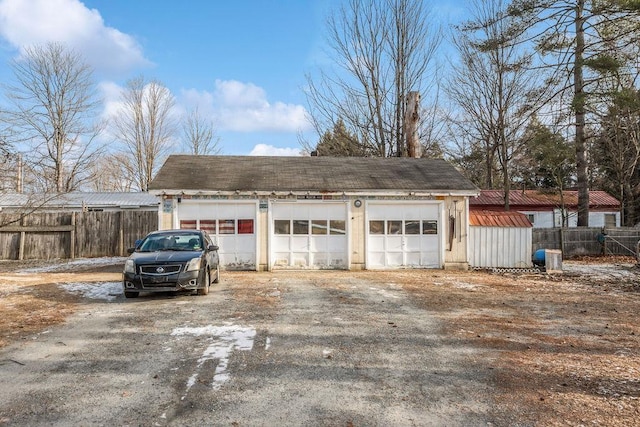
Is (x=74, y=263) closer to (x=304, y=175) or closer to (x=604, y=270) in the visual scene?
(x=304, y=175)

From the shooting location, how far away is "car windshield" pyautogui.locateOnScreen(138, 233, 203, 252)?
10.0 meters

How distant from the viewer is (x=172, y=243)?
1028 centimetres

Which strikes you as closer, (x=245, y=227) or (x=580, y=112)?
(x=245, y=227)

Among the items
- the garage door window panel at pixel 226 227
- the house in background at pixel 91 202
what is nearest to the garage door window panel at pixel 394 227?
the garage door window panel at pixel 226 227

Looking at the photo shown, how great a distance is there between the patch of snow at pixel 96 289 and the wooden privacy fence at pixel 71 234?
8001 millimetres

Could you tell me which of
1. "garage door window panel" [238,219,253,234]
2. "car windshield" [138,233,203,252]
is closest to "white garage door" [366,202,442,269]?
"garage door window panel" [238,219,253,234]

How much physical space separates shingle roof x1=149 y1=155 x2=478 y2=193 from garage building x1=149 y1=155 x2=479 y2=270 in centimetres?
5

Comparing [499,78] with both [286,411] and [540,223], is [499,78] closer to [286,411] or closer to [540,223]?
[540,223]

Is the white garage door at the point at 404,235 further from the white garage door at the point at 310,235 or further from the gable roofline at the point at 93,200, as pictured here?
the gable roofline at the point at 93,200

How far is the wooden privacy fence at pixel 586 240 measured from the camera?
19764 mm

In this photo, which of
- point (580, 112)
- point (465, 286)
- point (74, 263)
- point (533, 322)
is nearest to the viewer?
point (533, 322)

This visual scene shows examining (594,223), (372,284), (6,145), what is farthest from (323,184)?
(594,223)

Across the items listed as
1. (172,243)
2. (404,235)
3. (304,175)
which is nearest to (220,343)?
(172,243)

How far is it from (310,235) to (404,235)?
3.34 meters
